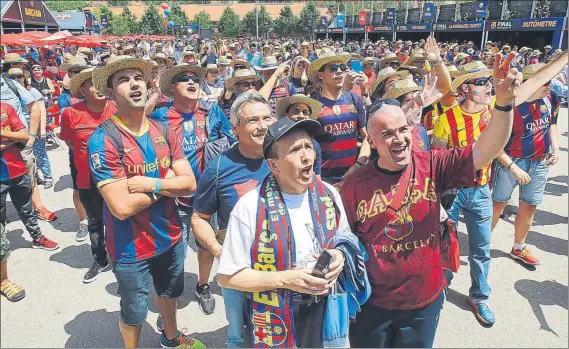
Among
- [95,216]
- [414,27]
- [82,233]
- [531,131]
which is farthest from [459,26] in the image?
[95,216]

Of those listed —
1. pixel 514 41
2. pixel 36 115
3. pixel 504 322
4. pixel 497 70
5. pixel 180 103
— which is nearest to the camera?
pixel 497 70

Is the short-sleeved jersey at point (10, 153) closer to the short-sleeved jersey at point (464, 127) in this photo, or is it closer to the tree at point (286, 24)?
the short-sleeved jersey at point (464, 127)

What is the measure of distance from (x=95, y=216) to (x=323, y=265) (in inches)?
136

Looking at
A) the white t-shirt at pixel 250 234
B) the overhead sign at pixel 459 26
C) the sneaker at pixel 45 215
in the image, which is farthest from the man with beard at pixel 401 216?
the overhead sign at pixel 459 26

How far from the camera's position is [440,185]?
226 cm

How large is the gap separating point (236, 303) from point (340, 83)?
8.62 ft

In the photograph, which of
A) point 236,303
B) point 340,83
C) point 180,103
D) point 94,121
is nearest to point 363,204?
point 236,303

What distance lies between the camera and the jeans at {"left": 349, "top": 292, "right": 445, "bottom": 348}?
2291 mm

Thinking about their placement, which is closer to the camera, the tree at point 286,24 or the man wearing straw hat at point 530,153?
the man wearing straw hat at point 530,153

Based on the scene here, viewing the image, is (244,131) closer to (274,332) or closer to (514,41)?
(274,332)

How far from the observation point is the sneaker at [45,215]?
19.8ft

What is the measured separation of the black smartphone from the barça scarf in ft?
0.51

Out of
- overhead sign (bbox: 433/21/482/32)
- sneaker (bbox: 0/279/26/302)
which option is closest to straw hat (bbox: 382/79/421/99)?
→ sneaker (bbox: 0/279/26/302)

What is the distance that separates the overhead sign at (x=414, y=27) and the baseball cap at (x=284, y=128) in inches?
1463
